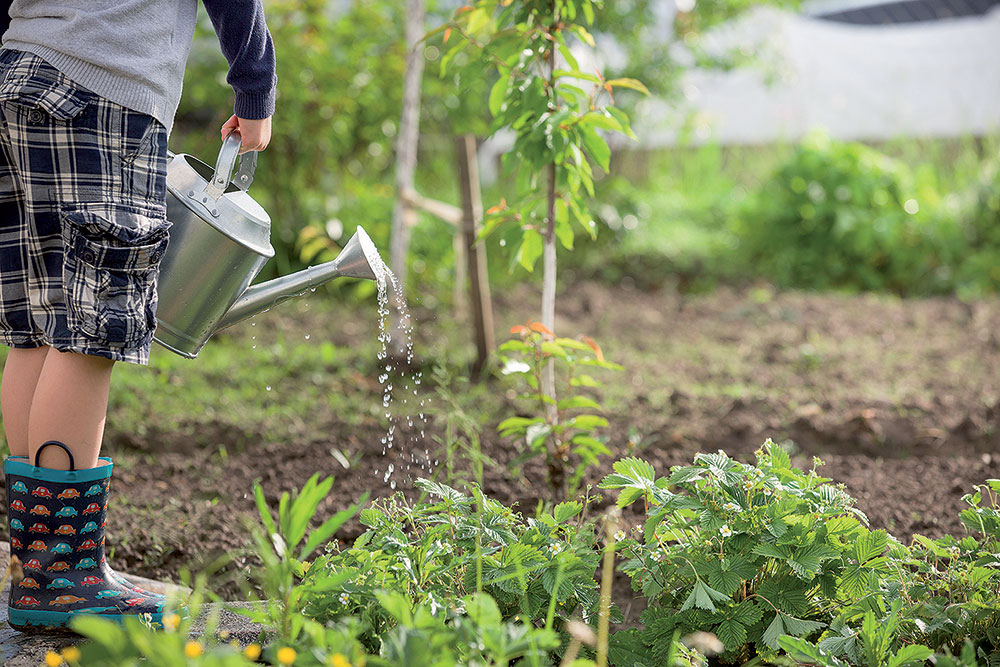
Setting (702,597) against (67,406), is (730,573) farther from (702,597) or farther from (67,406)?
(67,406)

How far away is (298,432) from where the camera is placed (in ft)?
8.29

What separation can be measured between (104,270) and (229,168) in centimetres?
27

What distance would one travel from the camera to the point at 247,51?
147cm

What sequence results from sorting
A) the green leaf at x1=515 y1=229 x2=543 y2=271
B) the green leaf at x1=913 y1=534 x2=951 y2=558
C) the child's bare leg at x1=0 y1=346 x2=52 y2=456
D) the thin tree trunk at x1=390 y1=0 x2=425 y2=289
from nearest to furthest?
1. the green leaf at x1=913 y1=534 x2=951 y2=558
2. the child's bare leg at x1=0 y1=346 x2=52 y2=456
3. the green leaf at x1=515 y1=229 x2=543 y2=271
4. the thin tree trunk at x1=390 y1=0 x2=425 y2=289

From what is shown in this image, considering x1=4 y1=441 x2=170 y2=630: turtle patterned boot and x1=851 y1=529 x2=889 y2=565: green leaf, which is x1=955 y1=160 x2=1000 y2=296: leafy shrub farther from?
x1=4 y1=441 x2=170 y2=630: turtle patterned boot

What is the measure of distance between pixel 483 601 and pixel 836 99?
7986mm

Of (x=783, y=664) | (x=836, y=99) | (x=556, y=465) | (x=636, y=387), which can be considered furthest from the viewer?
(x=836, y=99)

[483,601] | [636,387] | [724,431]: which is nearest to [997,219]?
[636,387]

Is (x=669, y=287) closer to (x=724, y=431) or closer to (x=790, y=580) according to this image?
(x=724, y=431)

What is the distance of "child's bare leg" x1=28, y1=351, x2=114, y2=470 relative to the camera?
1.39 meters

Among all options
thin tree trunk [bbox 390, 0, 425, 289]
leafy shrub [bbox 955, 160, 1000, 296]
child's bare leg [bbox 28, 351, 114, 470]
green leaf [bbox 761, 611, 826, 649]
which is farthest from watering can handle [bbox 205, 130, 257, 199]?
leafy shrub [bbox 955, 160, 1000, 296]

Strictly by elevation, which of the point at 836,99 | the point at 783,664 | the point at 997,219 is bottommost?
the point at 783,664

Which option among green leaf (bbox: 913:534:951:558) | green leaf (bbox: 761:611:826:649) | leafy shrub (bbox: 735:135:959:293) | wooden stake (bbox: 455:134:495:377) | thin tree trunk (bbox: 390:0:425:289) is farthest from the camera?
leafy shrub (bbox: 735:135:959:293)

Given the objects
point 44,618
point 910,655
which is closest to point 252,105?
point 44,618
